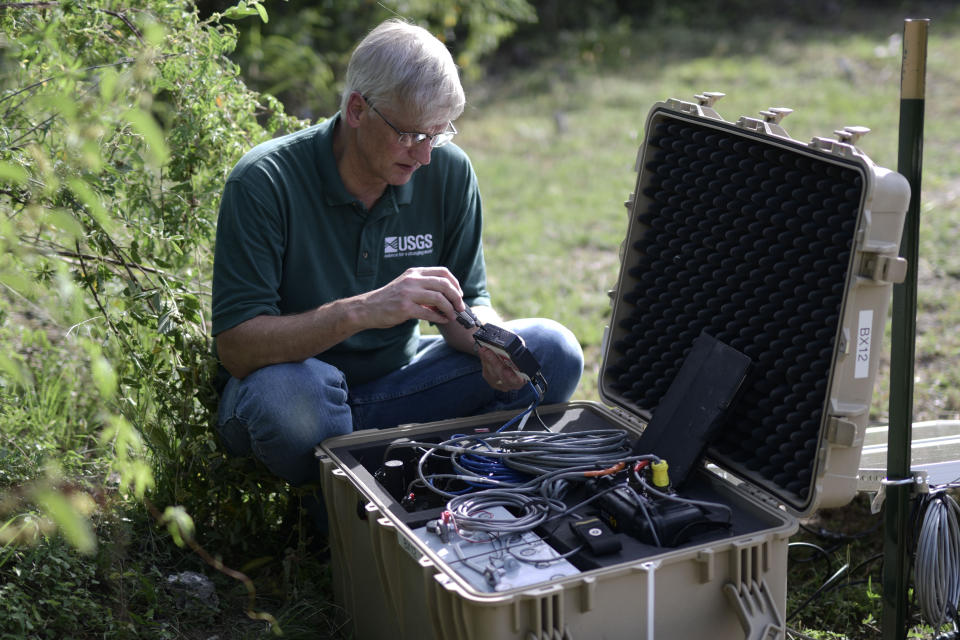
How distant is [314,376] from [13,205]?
0.84 metres

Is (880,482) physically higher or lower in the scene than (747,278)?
lower

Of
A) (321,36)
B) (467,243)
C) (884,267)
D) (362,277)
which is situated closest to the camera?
(884,267)

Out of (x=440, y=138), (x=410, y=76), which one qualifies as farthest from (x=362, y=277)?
(x=410, y=76)

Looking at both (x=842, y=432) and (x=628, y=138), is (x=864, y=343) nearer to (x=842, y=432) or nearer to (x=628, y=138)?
(x=842, y=432)

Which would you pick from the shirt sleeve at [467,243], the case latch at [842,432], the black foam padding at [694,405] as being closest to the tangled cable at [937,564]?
the case latch at [842,432]

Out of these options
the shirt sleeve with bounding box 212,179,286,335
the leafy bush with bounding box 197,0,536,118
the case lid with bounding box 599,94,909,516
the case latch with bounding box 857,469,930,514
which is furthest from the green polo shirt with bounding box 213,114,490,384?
the leafy bush with bounding box 197,0,536,118

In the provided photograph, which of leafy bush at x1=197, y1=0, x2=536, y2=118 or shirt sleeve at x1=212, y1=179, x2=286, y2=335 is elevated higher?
leafy bush at x1=197, y1=0, x2=536, y2=118

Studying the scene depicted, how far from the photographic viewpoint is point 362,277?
2.76 metres

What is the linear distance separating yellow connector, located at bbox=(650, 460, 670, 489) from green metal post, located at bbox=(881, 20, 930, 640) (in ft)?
1.58

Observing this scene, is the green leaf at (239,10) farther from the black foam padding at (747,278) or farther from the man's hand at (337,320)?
the black foam padding at (747,278)

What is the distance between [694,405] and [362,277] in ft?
3.24

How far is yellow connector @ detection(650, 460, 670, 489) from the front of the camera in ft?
7.26

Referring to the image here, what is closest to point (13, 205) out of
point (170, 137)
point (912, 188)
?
point (170, 137)

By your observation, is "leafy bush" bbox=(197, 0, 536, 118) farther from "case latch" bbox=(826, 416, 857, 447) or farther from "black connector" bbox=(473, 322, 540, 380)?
"case latch" bbox=(826, 416, 857, 447)
